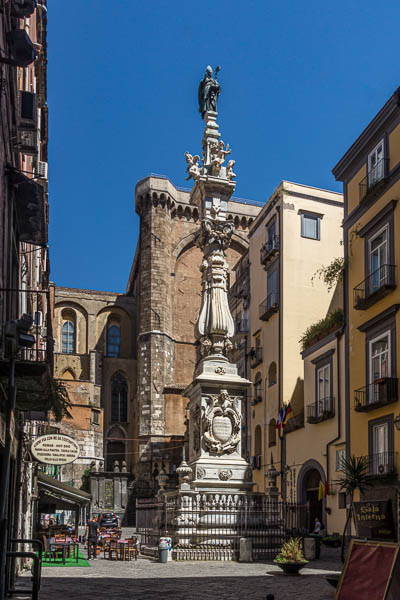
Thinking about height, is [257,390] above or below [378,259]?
below

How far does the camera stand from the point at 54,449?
15398 millimetres

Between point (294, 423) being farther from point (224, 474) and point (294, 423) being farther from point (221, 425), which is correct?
point (224, 474)

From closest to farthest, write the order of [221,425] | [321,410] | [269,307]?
1. [221,425]
2. [321,410]
3. [269,307]

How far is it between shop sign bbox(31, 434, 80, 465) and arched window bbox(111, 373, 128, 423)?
156 ft

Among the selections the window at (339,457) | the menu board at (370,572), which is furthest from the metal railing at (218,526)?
the window at (339,457)

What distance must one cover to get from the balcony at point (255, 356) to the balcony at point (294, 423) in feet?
19.1

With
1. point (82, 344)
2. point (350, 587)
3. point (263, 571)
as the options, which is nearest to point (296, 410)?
point (263, 571)

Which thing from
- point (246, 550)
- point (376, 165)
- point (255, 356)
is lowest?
point (246, 550)

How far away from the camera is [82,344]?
6756cm

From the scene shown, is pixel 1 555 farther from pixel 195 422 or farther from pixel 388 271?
pixel 388 271

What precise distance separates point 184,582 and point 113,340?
55.7 meters

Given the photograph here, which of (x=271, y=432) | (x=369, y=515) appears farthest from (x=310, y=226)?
(x=369, y=515)

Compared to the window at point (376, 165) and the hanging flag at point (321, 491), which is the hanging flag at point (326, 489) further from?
the window at point (376, 165)

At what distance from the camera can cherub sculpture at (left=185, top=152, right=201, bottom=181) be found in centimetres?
2130
